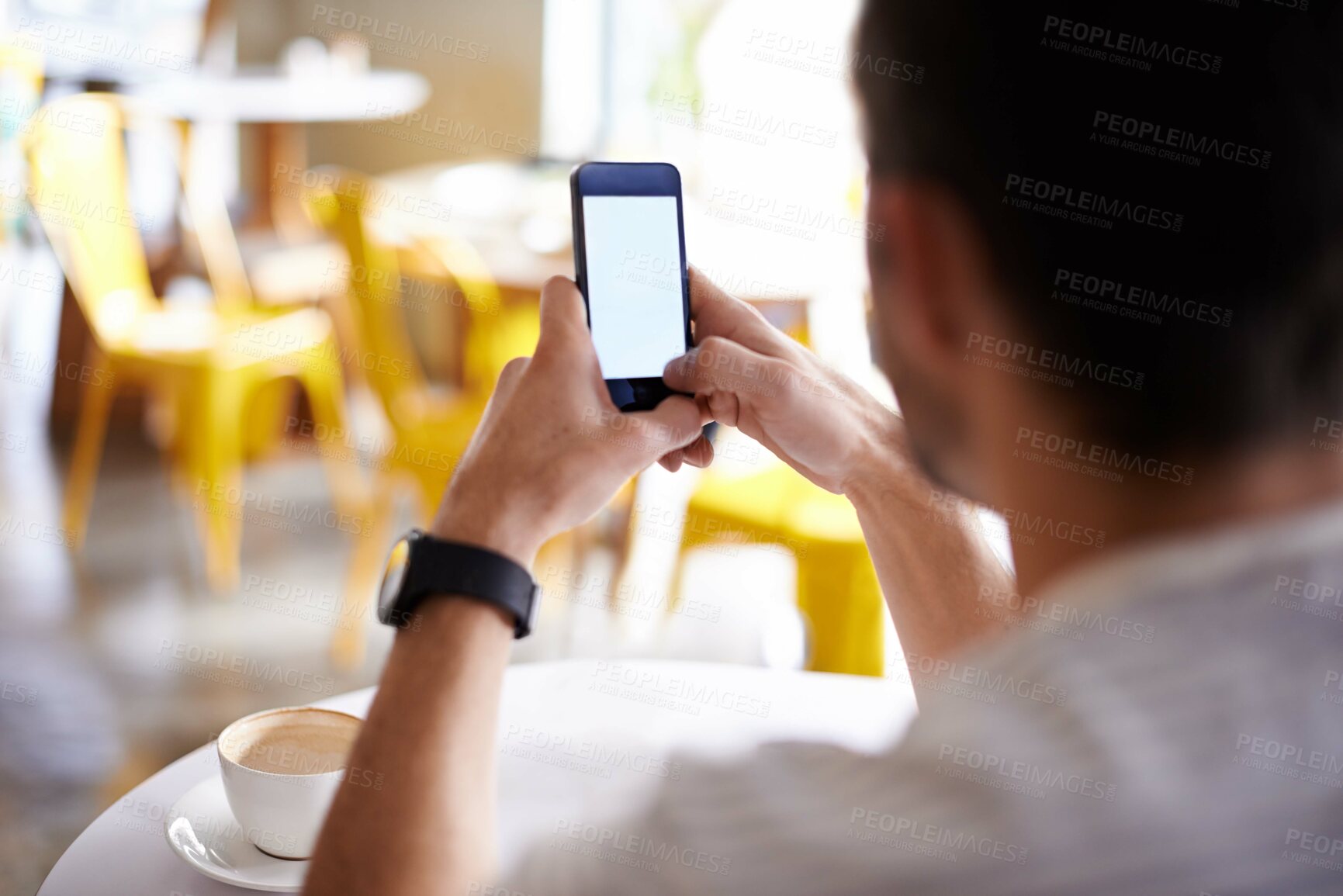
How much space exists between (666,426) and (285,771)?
13.2 inches

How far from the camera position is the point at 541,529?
0.71m

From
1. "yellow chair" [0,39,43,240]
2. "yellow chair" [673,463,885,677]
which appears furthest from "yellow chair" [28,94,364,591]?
"yellow chair" [673,463,885,677]

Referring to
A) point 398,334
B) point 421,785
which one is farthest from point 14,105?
point 421,785

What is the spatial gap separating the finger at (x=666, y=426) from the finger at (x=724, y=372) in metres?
0.02

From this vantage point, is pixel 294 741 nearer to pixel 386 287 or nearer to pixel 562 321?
pixel 562 321

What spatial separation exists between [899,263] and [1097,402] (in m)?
0.09

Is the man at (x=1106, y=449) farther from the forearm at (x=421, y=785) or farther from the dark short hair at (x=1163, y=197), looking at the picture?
the forearm at (x=421, y=785)

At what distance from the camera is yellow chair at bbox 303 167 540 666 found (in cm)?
211

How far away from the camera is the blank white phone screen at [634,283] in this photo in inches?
35.9

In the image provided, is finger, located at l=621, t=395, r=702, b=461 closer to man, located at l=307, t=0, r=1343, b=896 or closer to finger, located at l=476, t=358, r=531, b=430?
finger, located at l=476, t=358, r=531, b=430

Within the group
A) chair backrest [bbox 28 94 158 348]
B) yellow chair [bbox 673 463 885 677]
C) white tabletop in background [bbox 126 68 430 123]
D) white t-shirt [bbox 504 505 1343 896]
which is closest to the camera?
white t-shirt [bbox 504 505 1343 896]

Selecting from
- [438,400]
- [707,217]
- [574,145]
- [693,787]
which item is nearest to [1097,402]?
[693,787]

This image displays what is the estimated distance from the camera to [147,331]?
2.67 m

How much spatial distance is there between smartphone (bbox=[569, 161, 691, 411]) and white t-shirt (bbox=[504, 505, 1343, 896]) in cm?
52
